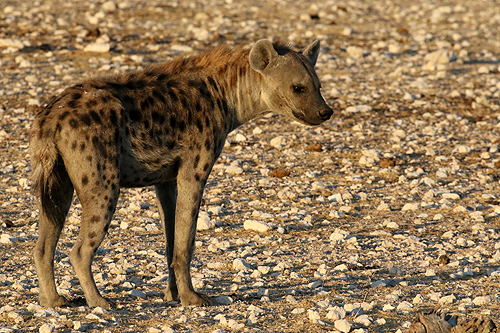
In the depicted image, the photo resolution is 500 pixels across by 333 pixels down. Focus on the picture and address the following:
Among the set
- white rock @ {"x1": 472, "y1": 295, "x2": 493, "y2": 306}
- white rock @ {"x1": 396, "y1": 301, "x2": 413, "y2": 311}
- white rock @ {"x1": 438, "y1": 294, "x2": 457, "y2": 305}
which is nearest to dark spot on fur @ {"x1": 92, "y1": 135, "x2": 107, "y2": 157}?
white rock @ {"x1": 396, "y1": 301, "x2": 413, "y2": 311}

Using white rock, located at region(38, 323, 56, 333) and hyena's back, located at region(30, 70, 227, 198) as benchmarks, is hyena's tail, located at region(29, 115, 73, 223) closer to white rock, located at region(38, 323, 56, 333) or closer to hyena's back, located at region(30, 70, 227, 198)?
hyena's back, located at region(30, 70, 227, 198)

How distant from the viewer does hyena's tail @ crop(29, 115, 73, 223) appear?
476 cm

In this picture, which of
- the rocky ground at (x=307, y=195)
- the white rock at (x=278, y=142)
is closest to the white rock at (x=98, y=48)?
the rocky ground at (x=307, y=195)

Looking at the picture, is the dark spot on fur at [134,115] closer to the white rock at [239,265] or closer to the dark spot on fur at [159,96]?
the dark spot on fur at [159,96]

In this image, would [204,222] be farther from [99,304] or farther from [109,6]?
[109,6]

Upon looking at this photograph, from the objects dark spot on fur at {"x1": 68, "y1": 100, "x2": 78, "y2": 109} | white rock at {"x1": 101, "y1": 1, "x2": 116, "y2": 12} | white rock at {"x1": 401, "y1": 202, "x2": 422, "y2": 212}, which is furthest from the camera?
white rock at {"x1": 101, "y1": 1, "x2": 116, "y2": 12}

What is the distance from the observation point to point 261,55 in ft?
18.8

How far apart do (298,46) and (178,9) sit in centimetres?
335

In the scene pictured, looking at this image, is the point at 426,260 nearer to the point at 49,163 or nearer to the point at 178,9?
the point at 49,163

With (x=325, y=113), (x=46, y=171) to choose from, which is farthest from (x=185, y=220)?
(x=325, y=113)

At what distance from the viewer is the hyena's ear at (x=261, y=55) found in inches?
223

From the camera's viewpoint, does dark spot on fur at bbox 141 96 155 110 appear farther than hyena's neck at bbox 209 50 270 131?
No

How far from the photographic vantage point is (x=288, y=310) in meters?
4.97

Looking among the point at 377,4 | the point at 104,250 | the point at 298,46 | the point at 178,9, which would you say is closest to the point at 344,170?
the point at 104,250
